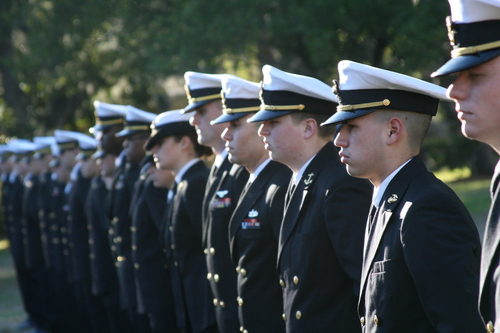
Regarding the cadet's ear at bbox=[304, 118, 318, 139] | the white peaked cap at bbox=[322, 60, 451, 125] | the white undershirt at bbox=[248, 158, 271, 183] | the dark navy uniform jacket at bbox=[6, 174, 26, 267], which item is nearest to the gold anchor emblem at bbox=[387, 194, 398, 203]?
the white peaked cap at bbox=[322, 60, 451, 125]

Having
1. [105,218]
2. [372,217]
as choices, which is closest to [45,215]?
[105,218]

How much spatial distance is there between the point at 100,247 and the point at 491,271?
6279mm

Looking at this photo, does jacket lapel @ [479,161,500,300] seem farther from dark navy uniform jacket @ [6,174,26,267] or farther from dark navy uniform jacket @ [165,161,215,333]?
dark navy uniform jacket @ [6,174,26,267]

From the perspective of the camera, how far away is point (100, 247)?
7875mm

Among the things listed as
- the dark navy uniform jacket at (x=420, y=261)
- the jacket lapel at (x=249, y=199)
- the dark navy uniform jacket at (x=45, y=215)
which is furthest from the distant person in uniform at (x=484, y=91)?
the dark navy uniform jacket at (x=45, y=215)

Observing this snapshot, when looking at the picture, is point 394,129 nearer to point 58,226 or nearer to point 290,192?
point 290,192

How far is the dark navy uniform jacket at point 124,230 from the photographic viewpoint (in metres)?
6.77

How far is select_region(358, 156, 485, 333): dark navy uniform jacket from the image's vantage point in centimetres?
251

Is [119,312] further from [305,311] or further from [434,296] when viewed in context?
[434,296]

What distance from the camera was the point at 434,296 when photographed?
2.53 m

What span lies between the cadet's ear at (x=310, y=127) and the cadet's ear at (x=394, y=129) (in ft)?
2.87

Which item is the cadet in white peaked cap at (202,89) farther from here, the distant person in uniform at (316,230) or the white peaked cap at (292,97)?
the distant person in uniform at (316,230)

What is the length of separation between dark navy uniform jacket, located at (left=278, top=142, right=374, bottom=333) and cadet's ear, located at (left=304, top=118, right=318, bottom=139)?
1.08 feet

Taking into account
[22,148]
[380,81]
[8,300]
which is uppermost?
[22,148]
